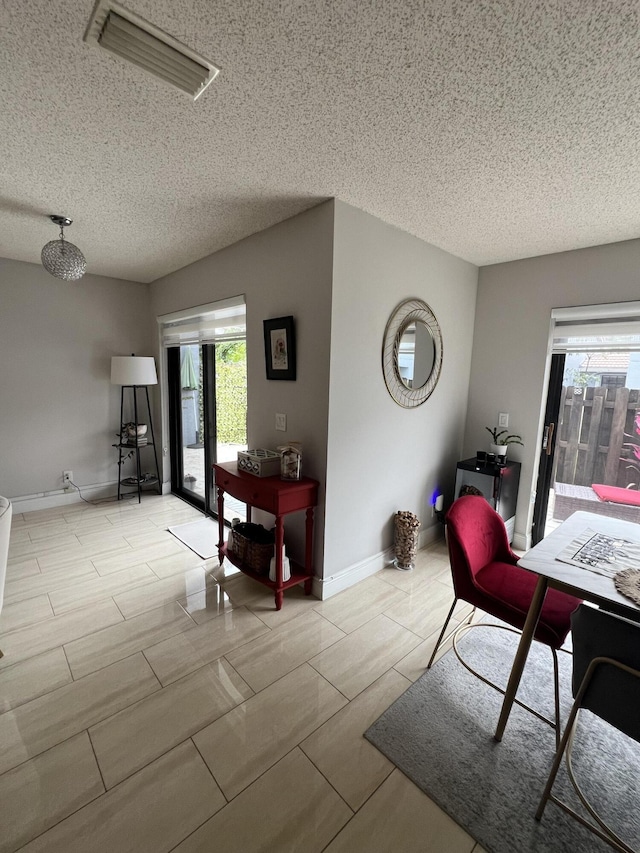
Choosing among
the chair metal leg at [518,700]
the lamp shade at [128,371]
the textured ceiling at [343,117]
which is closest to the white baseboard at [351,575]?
the chair metal leg at [518,700]

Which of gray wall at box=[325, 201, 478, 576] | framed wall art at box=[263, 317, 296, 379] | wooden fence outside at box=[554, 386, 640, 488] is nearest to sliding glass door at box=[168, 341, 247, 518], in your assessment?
framed wall art at box=[263, 317, 296, 379]

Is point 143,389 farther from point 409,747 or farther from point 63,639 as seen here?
point 409,747

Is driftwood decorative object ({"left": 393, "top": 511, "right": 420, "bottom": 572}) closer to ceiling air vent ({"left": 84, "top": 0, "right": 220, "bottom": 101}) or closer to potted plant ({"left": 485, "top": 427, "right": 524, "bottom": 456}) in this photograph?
potted plant ({"left": 485, "top": 427, "right": 524, "bottom": 456})

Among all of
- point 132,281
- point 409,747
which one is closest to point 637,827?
point 409,747

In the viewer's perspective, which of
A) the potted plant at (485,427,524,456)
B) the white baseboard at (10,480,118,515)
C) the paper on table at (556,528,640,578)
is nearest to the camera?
the paper on table at (556,528,640,578)

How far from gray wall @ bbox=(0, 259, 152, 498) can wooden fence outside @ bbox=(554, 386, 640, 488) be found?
14.6 ft

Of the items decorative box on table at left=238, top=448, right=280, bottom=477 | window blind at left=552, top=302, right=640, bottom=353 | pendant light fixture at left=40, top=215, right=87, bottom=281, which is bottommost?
decorative box on table at left=238, top=448, right=280, bottom=477

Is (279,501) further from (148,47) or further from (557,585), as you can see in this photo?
(148,47)

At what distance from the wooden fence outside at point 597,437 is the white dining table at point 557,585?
130 cm

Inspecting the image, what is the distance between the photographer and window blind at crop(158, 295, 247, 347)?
9.95ft

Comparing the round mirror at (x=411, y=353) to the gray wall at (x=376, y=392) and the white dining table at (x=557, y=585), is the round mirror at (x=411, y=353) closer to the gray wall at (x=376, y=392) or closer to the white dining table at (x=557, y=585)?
the gray wall at (x=376, y=392)

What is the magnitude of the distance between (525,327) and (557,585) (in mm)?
2412

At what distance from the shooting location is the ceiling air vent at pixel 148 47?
103cm

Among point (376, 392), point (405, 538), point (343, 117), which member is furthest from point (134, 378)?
point (343, 117)
